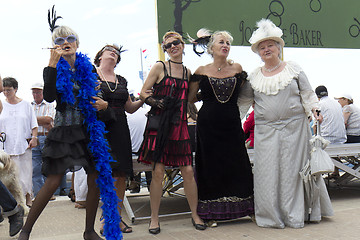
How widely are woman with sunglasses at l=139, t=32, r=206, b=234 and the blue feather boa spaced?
702mm

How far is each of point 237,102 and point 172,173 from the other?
1.93 m

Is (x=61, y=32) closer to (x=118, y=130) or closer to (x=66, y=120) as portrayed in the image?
(x=66, y=120)

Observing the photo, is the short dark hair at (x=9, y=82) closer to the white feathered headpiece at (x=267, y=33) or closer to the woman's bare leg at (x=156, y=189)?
the woman's bare leg at (x=156, y=189)

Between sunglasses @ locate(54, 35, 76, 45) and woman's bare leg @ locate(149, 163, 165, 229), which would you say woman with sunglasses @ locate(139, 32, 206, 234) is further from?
sunglasses @ locate(54, 35, 76, 45)

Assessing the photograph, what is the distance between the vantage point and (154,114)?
3.93 meters

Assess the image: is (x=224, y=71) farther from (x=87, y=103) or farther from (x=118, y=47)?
(x=87, y=103)

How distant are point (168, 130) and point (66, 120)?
3.50ft

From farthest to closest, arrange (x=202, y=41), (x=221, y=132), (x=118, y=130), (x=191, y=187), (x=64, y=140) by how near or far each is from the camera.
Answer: (x=202, y=41) → (x=221, y=132) → (x=191, y=187) → (x=118, y=130) → (x=64, y=140)

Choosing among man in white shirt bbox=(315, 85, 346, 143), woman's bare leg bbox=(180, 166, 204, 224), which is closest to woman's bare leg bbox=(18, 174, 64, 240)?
woman's bare leg bbox=(180, 166, 204, 224)

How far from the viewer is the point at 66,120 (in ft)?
10.5

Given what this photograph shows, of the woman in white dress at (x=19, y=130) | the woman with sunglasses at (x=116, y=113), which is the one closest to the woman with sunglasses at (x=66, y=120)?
the woman with sunglasses at (x=116, y=113)

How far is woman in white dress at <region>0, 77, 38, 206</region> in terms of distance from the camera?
5652 mm

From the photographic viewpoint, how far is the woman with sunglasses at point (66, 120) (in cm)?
309

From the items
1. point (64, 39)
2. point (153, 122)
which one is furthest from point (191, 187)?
point (64, 39)
